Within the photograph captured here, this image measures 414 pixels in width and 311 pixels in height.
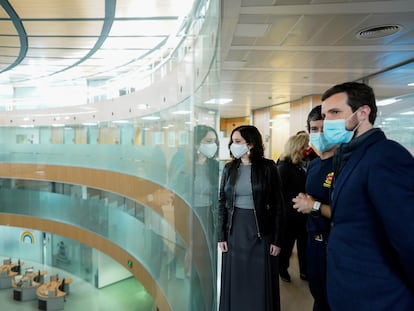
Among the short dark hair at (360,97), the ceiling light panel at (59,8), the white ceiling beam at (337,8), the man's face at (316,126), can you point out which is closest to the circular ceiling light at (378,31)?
the white ceiling beam at (337,8)

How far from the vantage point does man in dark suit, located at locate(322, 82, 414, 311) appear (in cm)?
103

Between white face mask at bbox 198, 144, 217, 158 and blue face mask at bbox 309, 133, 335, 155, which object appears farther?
white face mask at bbox 198, 144, 217, 158

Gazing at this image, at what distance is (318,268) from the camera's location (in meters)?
1.94

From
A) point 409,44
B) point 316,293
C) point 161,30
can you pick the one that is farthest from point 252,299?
point 161,30

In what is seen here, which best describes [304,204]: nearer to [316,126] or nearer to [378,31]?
[316,126]

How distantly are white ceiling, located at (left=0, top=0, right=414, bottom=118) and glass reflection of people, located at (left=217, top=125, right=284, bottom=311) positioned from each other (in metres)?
1.92

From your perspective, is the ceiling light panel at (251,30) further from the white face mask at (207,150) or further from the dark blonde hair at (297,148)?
the white face mask at (207,150)

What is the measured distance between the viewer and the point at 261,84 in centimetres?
741

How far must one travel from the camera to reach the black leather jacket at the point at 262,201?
7.66 feet

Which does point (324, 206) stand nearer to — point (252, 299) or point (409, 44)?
point (252, 299)

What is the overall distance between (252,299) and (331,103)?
1663 millimetres

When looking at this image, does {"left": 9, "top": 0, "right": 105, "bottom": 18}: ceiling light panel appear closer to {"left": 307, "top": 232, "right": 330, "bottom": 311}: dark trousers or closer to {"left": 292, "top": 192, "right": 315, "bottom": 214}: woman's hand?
{"left": 292, "top": 192, "right": 315, "bottom": 214}: woman's hand

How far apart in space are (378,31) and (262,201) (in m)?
3.13

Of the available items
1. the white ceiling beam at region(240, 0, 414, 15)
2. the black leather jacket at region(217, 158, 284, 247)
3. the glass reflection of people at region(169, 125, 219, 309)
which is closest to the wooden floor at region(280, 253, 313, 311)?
the glass reflection of people at region(169, 125, 219, 309)
